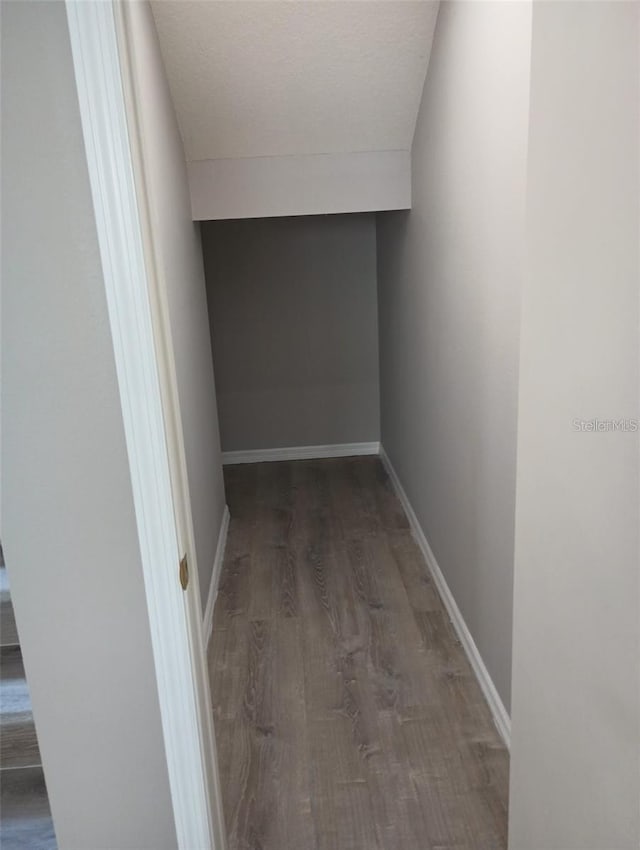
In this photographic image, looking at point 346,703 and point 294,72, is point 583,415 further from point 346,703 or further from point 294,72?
point 294,72

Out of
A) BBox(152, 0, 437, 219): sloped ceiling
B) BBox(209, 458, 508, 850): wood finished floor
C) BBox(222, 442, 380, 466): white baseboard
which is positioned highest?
BBox(152, 0, 437, 219): sloped ceiling

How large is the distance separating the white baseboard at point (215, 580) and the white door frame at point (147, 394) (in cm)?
100

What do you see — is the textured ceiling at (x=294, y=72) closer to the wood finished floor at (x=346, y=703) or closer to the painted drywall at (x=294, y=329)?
the painted drywall at (x=294, y=329)

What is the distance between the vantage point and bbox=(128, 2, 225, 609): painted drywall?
2.18 m

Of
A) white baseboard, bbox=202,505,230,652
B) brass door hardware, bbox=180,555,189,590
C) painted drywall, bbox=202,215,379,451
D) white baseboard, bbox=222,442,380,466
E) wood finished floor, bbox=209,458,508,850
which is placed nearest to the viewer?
brass door hardware, bbox=180,555,189,590

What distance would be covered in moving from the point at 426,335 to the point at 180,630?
2.00 metres

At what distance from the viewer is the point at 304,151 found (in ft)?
9.80

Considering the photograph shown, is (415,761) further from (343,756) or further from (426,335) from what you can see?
(426,335)

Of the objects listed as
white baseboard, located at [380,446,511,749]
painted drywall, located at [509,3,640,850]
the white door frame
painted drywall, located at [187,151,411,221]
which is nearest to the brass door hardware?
the white door frame

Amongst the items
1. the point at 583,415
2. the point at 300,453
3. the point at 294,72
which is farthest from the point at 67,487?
the point at 300,453

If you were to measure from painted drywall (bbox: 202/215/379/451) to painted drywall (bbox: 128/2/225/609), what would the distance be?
112 centimetres

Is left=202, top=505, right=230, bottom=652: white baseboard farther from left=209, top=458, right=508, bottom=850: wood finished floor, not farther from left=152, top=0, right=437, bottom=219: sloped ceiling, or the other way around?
left=152, top=0, right=437, bottom=219: sloped ceiling

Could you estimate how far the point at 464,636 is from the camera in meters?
2.58

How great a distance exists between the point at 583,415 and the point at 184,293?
198cm
